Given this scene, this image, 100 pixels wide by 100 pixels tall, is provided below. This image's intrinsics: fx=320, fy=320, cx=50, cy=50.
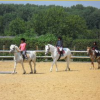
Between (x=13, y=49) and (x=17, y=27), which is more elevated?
(x=17, y=27)

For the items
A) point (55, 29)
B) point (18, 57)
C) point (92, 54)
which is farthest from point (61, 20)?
point (18, 57)

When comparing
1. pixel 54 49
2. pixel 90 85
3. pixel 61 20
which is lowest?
pixel 90 85

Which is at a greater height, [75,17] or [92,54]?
[75,17]

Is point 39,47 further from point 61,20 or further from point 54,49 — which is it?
point 61,20

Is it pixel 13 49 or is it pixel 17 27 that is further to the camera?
pixel 17 27

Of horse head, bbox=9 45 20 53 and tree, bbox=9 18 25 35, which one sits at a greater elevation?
tree, bbox=9 18 25 35

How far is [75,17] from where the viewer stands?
73.3m

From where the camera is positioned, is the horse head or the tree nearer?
the horse head

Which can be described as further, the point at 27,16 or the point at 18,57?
the point at 27,16

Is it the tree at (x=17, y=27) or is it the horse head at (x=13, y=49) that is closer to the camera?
the horse head at (x=13, y=49)

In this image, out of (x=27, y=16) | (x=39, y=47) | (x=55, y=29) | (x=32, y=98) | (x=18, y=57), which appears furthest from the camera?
(x=27, y=16)

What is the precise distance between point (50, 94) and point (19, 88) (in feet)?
5.76

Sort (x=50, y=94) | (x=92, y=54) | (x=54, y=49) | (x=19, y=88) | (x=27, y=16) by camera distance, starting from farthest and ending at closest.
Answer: (x=27, y=16) < (x=92, y=54) < (x=54, y=49) < (x=19, y=88) < (x=50, y=94)

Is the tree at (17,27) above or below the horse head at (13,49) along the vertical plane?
above
